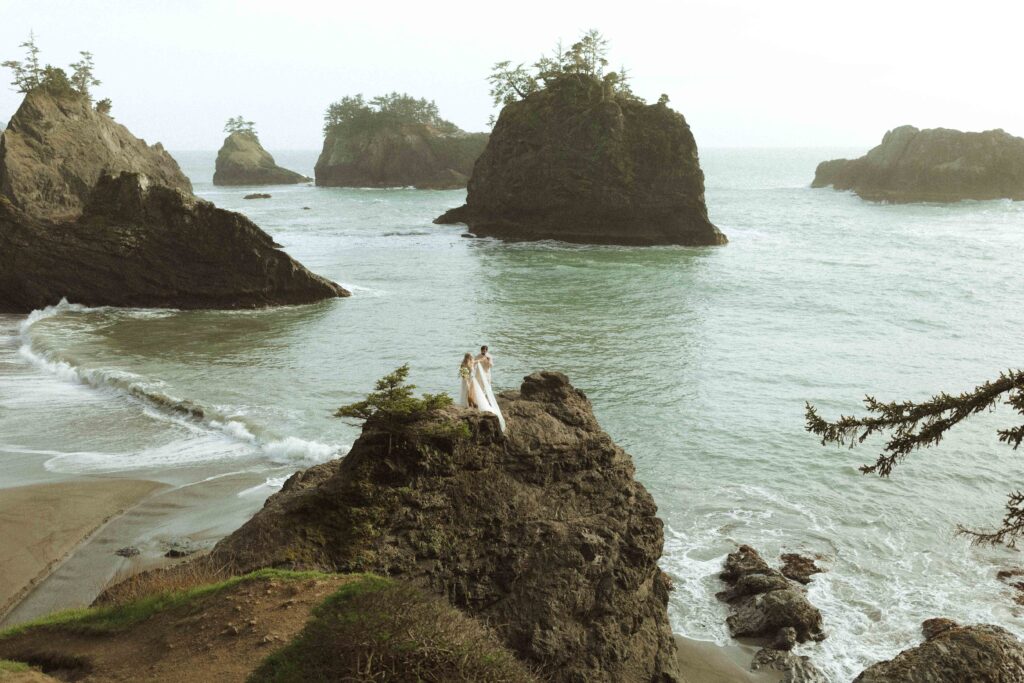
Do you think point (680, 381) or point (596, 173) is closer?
point (680, 381)

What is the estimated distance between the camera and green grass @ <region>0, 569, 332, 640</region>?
971cm

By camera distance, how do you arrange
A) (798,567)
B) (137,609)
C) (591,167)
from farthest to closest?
(591,167), (798,567), (137,609)

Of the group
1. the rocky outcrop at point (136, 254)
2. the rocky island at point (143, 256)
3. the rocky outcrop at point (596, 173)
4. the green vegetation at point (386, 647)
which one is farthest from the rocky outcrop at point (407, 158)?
the green vegetation at point (386, 647)

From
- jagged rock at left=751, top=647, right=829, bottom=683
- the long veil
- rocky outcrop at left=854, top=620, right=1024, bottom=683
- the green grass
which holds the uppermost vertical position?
the long veil

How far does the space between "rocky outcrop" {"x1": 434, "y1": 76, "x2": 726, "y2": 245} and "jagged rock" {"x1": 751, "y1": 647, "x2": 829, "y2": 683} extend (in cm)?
5053

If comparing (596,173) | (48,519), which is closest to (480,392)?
(48,519)

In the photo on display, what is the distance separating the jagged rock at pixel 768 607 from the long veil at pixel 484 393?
557 centimetres

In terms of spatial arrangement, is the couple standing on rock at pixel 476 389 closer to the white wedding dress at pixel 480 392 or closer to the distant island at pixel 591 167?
the white wedding dress at pixel 480 392

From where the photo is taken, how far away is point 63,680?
28.6 ft

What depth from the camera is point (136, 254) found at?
38812 millimetres

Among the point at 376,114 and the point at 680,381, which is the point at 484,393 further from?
the point at 376,114

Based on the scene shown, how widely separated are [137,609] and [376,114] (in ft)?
412

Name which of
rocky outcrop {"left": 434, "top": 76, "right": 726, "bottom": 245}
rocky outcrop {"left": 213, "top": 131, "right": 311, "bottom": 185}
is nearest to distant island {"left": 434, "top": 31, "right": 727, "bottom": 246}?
rocky outcrop {"left": 434, "top": 76, "right": 726, "bottom": 245}

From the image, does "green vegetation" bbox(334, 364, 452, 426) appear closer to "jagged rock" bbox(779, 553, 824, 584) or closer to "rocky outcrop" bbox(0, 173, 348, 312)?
"jagged rock" bbox(779, 553, 824, 584)
